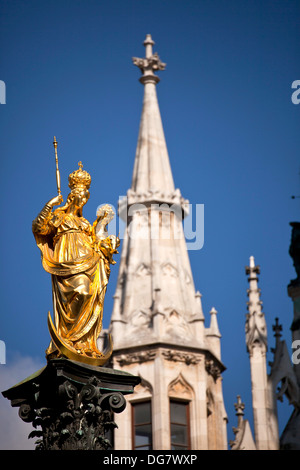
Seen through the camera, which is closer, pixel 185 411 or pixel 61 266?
pixel 61 266

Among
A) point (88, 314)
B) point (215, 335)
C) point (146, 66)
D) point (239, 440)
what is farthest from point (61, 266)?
point (146, 66)

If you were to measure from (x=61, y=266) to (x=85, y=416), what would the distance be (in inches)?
86.8

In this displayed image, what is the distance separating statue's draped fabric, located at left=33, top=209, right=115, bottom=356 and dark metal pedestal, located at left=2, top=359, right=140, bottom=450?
477 millimetres

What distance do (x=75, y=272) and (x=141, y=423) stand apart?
796 inches

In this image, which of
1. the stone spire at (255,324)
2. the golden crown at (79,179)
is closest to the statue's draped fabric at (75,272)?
the golden crown at (79,179)

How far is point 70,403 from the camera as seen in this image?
21.1m

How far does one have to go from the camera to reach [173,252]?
44719 millimetres

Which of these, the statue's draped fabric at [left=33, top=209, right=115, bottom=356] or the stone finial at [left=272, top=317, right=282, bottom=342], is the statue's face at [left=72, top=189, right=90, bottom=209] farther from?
the stone finial at [left=272, top=317, right=282, bottom=342]

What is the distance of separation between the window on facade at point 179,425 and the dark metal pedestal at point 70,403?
65.9 ft

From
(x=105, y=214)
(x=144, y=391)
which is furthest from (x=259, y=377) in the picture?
(x=105, y=214)

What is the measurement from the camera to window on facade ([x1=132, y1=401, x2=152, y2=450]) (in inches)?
1630

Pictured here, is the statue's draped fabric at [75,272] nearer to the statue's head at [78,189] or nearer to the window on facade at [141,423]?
the statue's head at [78,189]

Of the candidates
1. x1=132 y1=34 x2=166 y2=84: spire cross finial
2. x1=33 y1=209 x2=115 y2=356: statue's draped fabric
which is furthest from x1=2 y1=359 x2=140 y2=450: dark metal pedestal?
x1=132 y1=34 x2=166 y2=84: spire cross finial
